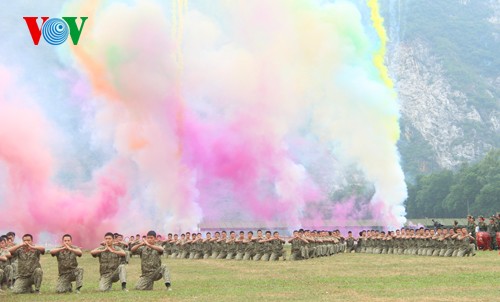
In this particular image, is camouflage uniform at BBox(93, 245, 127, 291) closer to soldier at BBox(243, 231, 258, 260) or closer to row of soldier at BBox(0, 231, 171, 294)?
row of soldier at BBox(0, 231, 171, 294)

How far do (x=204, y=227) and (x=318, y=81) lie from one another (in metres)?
18.7

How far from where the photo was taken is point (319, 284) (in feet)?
85.6

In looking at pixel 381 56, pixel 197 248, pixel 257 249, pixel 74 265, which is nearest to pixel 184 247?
pixel 197 248

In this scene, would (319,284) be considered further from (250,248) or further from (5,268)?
(250,248)

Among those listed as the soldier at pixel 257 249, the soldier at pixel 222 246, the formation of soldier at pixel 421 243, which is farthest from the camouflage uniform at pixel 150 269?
the soldier at pixel 222 246

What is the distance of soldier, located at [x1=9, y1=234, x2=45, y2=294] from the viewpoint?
80.5 ft

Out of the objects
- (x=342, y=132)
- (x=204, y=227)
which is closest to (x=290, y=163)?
(x=342, y=132)

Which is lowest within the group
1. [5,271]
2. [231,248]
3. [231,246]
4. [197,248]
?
[5,271]

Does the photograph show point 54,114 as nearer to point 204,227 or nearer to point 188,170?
point 204,227

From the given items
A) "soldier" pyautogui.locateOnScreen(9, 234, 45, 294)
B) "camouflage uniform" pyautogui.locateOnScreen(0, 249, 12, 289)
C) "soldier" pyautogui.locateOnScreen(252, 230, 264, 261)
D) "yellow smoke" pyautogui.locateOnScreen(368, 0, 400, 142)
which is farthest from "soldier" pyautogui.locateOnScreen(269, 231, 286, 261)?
"yellow smoke" pyautogui.locateOnScreen(368, 0, 400, 142)

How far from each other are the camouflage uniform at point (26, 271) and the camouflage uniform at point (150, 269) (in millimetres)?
2790

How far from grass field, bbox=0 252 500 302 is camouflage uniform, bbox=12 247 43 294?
460mm

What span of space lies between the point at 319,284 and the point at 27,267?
27.6 ft

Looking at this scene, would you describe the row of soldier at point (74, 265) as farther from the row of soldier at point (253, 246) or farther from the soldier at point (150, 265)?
the row of soldier at point (253, 246)
